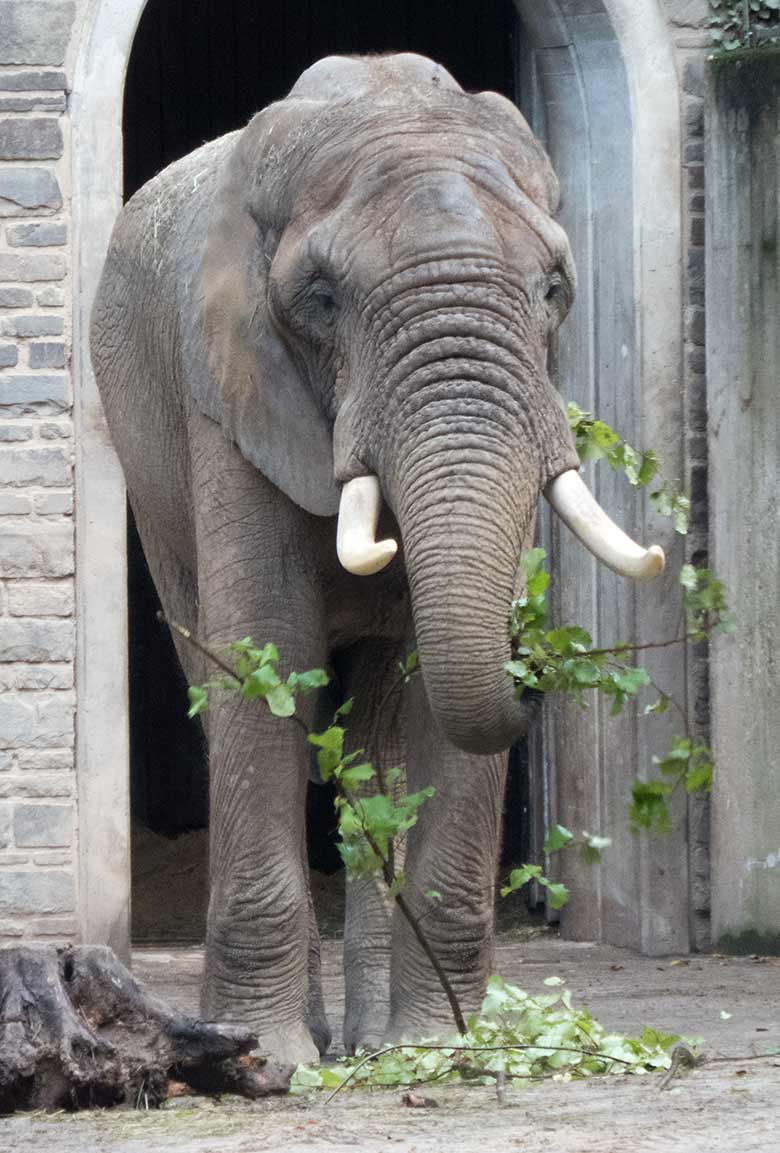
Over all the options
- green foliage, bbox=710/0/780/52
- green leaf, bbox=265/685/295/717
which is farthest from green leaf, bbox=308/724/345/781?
green foliage, bbox=710/0/780/52

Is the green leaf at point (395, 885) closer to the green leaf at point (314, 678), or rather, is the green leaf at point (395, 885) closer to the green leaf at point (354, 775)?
the green leaf at point (354, 775)

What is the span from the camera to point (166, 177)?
6969 mm

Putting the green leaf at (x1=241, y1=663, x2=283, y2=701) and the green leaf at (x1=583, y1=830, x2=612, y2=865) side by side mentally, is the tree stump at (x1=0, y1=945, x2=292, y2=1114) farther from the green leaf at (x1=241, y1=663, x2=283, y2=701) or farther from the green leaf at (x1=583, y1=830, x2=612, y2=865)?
the green leaf at (x1=583, y1=830, x2=612, y2=865)

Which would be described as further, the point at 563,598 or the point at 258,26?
the point at 258,26

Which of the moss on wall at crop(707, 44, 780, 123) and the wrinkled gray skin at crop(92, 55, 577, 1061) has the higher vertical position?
the moss on wall at crop(707, 44, 780, 123)

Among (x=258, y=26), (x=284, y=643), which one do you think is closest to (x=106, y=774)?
(x=284, y=643)

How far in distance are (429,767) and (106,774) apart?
9.68 ft

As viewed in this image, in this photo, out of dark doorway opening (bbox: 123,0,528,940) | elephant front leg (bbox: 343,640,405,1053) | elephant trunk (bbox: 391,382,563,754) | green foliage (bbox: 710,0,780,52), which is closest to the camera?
elephant trunk (bbox: 391,382,563,754)

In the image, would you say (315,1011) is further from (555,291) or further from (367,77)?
(367,77)

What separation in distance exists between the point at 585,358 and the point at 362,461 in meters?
4.10

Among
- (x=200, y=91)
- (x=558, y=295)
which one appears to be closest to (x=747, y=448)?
(x=558, y=295)

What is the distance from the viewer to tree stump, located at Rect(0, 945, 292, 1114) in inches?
188

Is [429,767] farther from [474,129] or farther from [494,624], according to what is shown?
[474,129]

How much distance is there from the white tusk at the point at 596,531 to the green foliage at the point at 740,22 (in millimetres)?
4247
